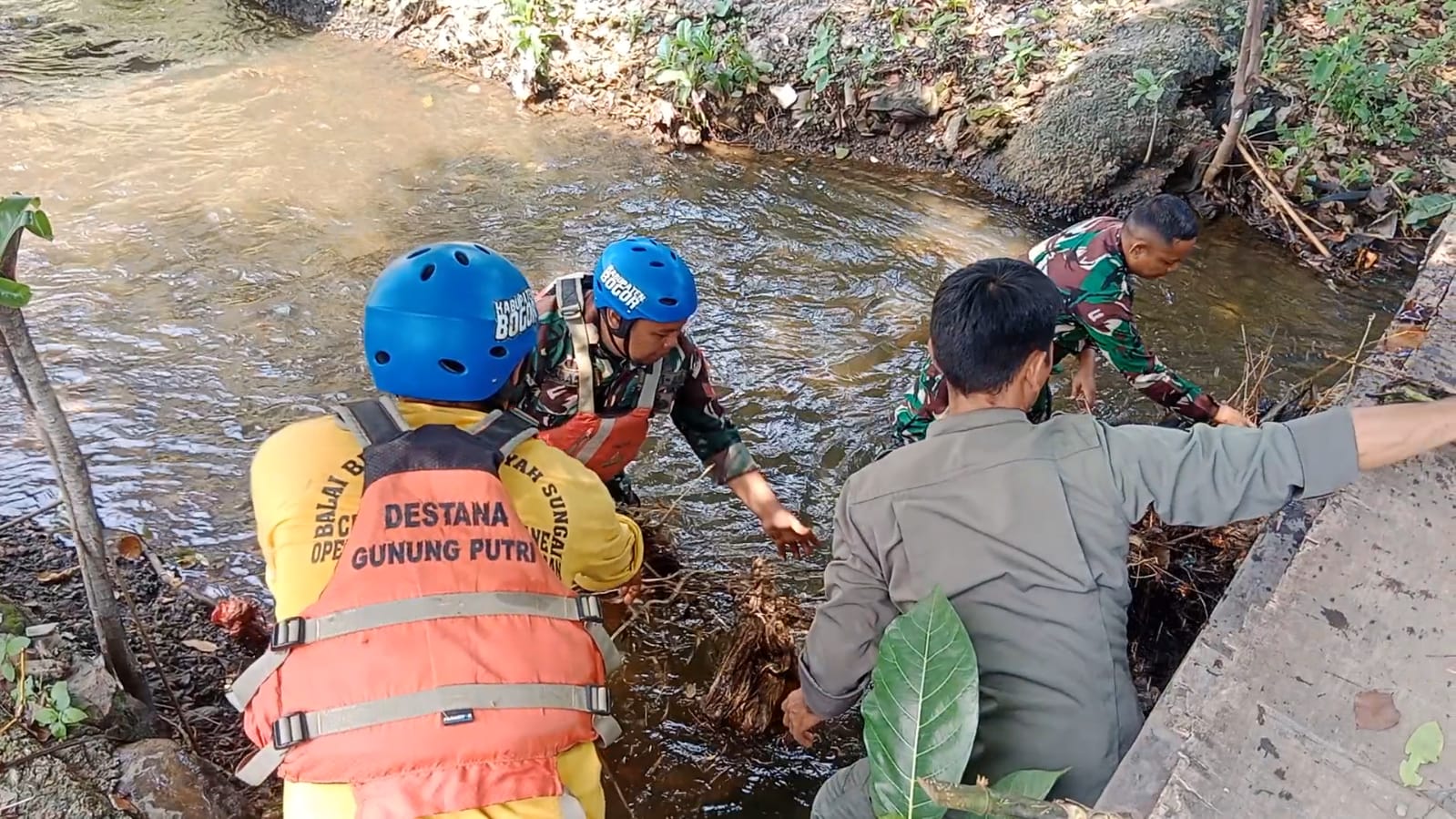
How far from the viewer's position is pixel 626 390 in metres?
Result: 3.61

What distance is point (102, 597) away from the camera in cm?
271

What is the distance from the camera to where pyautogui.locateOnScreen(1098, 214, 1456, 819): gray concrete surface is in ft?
5.73

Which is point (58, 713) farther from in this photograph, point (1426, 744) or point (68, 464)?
point (1426, 744)

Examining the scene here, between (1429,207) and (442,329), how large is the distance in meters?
6.69

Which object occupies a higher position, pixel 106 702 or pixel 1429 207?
pixel 1429 207

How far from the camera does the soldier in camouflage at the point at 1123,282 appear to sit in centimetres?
377

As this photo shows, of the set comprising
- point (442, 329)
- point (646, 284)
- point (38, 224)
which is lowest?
point (646, 284)

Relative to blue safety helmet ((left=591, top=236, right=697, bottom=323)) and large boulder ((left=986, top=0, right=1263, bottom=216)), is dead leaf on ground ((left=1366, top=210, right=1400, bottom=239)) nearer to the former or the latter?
large boulder ((left=986, top=0, right=1263, bottom=216))

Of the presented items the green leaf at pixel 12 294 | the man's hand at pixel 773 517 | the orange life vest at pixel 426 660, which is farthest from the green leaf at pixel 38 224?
the man's hand at pixel 773 517

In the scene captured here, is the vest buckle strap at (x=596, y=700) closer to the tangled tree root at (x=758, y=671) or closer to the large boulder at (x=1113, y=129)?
the tangled tree root at (x=758, y=671)

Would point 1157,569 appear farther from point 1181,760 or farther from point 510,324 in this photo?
point 510,324

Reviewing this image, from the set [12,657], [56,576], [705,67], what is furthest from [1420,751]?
[705,67]

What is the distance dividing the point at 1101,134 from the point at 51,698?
698cm

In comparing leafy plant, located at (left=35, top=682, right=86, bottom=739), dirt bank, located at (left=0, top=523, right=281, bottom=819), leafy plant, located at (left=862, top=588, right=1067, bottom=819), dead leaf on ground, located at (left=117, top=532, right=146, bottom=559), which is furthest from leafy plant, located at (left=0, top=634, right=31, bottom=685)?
leafy plant, located at (left=862, top=588, right=1067, bottom=819)
